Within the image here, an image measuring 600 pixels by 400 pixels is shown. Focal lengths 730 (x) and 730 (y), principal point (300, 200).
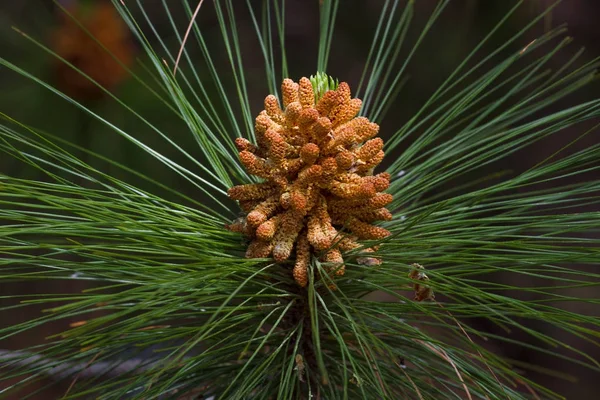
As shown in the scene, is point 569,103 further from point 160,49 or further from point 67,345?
point 67,345

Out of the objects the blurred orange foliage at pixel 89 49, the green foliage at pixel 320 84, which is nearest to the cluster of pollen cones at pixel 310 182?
the green foliage at pixel 320 84

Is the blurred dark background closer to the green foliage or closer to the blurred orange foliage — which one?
the blurred orange foliage

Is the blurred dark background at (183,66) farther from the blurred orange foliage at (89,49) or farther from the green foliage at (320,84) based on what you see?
the green foliage at (320,84)

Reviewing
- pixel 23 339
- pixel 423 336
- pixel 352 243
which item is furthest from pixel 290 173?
pixel 23 339

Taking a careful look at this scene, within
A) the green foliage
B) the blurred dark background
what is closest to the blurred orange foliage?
the blurred dark background

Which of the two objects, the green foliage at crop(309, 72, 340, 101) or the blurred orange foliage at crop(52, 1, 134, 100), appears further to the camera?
the blurred orange foliage at crop(52, 1, 134, 100)

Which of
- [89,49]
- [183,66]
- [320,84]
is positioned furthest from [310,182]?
[183,66]
